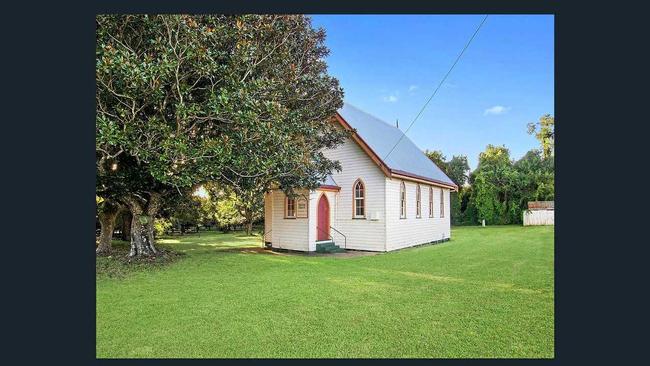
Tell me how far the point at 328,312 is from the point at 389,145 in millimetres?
12109

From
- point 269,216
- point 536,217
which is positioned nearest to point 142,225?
point 269,216

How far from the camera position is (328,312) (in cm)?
607

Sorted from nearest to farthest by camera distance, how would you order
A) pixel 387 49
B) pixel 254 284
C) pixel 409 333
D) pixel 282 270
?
1. pixel 409 333
2. pixel 254 284
3. pixel 387 49
4. pixel 282 270

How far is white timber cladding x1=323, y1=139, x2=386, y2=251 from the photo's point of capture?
49.5 feet

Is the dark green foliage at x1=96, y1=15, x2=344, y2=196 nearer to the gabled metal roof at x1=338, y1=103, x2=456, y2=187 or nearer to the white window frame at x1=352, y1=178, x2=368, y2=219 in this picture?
the white window frame at x1=352, y1=178, x2=368, y2=219

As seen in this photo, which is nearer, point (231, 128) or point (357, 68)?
point (231, 128)

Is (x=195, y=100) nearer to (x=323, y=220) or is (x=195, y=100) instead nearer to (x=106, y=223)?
(x=323, y=220)

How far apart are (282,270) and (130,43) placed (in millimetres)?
6222

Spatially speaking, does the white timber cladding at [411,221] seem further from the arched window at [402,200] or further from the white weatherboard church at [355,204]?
the arched window at [402,200]

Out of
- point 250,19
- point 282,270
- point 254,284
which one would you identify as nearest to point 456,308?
point 254,284

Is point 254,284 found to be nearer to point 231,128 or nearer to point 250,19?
point 231,128

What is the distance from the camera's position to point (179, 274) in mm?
9789

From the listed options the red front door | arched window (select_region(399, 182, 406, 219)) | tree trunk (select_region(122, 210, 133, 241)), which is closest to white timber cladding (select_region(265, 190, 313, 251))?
the red front door

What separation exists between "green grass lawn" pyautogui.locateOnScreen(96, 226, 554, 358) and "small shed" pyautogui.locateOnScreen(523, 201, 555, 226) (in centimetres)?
1853
